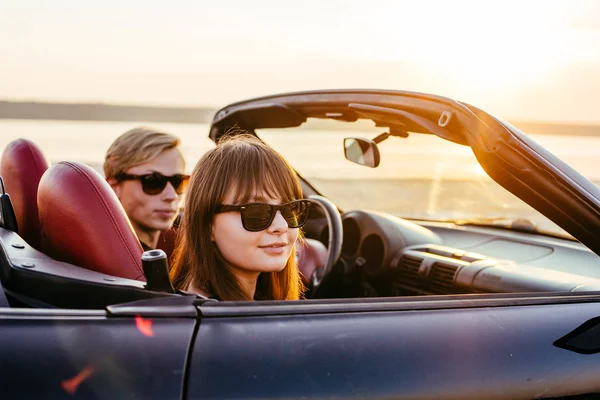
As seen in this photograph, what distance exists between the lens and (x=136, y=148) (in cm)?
313

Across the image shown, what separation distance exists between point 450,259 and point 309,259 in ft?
2.12

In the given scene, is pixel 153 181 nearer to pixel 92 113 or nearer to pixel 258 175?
pixel 258 175

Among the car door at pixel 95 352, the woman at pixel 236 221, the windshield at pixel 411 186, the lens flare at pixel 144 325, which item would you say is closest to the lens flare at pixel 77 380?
the car door at pixel 95 352

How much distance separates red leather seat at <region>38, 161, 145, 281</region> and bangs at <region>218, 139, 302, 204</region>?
1.18 feet

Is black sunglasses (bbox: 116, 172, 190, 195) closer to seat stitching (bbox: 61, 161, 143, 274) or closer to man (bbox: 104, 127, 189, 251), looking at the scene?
man (bbox: 104, 127, 189, 251)

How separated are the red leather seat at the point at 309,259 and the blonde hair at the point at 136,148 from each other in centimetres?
71

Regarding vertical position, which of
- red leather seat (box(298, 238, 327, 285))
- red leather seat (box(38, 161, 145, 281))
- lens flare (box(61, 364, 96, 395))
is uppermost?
red leather seat (box(38, 161, 145, 281))

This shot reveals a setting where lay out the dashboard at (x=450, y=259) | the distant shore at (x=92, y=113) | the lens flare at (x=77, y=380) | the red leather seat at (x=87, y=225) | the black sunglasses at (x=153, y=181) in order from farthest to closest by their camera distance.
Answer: the distant shore at (x=92, y=113), the black sunglasses at (x=153, y=181), the dashboard at (x=450, y=259), the red leather seat at (x=87, y=225), the lens flare at (x=77, y=380)

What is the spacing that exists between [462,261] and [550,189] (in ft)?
4.15

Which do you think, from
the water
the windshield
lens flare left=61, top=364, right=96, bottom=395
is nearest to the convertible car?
lens flare left=61, top=364, right=96, bottom=395

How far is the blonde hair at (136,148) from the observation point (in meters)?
3.12

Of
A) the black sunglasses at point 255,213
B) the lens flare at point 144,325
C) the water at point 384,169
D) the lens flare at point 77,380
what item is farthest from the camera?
the water at point 384,169

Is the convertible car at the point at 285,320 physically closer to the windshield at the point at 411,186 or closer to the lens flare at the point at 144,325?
the lens flare at the point at 144,325

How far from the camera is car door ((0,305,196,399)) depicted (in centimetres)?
135
